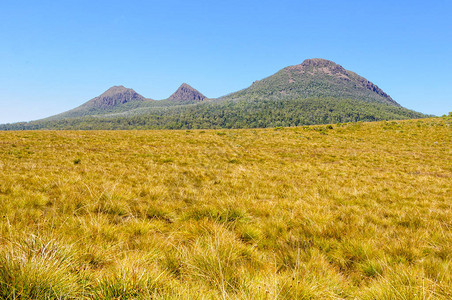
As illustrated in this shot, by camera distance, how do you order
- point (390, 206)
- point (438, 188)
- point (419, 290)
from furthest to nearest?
point (438, 188) → point (390, 206) → point (419, 290)

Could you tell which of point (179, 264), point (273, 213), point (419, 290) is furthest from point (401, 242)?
point (179, 264)

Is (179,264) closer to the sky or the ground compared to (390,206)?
closer to the sky

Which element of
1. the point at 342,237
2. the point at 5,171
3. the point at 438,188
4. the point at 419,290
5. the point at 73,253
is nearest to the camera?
the point at 419,290

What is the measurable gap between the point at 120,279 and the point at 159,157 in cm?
1165

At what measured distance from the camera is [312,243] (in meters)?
3.80

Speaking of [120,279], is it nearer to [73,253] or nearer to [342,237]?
[73,253]

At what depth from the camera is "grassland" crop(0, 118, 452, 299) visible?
6.91 ft

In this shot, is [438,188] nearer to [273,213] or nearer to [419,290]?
[273,213]

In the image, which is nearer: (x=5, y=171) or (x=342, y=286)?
(x=342, y=286)

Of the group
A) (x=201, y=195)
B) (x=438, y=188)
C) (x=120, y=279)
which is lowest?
(x=438, y=188)

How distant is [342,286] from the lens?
8.62 ft

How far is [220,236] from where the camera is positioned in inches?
136

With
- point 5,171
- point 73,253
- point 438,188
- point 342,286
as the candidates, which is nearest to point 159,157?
point 5,171

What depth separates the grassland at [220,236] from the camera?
6.91ft
